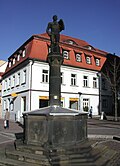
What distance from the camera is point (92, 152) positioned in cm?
752

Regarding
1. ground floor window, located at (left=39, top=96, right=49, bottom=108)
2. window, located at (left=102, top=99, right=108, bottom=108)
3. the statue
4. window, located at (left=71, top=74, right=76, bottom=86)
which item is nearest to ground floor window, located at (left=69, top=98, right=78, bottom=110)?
window, located at (left=71, top=74, right=76, bottom=86)

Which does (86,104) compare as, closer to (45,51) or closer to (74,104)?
(74,104)

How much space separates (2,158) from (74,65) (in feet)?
80.9

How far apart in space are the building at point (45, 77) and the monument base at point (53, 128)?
60.9ft

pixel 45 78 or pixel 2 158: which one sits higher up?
pixel 45 78

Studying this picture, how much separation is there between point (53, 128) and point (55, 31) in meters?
4.37

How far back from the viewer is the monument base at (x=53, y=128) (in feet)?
24.4

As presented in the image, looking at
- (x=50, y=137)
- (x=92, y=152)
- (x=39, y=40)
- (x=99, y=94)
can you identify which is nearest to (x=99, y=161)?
(x=92, y=152)

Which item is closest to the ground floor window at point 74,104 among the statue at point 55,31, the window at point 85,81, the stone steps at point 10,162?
the window at point 85,81

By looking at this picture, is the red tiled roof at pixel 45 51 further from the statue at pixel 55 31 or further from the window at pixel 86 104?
the statue at pixel 55 31

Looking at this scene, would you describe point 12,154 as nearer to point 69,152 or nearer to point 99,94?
point 69,152

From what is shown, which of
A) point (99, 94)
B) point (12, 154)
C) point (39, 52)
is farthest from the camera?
point (99, 94)

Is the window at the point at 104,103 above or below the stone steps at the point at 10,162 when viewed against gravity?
above

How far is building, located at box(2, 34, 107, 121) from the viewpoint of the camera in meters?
27.3
